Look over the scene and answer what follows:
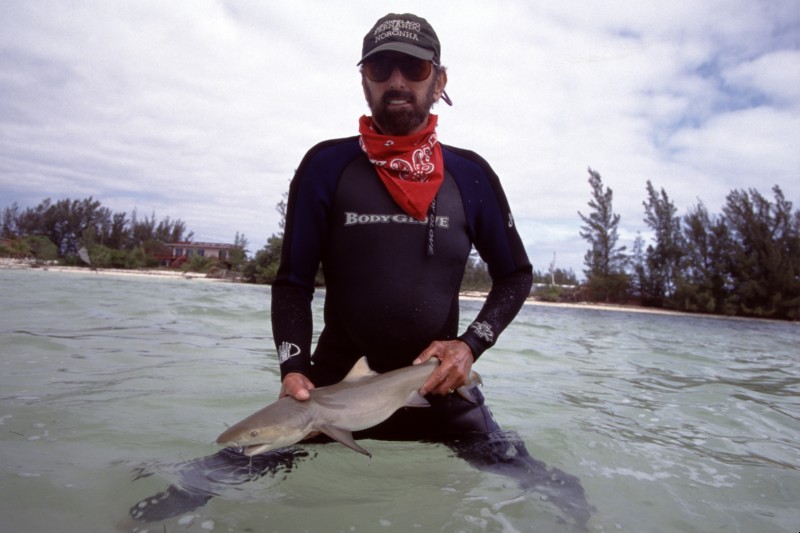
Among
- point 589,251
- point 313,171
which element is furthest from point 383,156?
point 589,251

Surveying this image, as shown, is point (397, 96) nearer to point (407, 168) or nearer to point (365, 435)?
point (407, 168)

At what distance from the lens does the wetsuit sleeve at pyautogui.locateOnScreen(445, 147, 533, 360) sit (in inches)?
128

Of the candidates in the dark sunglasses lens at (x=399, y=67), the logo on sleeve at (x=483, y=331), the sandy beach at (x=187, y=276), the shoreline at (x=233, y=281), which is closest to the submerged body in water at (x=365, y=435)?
the logo on sleeve at (x=483, y=331)

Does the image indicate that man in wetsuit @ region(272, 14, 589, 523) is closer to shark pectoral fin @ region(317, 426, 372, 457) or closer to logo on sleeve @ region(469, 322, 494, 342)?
logo on sleeve @ region(469, 322, 494, 342)

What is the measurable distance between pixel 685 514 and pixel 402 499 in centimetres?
151

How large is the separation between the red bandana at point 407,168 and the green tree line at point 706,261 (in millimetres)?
39666

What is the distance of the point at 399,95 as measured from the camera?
3.01 metres

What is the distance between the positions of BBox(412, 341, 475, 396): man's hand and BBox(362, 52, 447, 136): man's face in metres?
1.24

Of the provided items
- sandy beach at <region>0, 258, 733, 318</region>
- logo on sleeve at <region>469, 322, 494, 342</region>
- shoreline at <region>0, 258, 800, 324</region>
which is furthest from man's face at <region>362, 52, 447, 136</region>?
sandy beach at <region>0, 258, 733, 318</region>

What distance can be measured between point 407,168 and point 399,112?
31cm

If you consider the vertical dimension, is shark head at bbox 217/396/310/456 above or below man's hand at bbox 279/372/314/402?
below

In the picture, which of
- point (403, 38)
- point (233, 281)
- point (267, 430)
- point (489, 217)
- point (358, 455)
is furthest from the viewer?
point (233, 281)

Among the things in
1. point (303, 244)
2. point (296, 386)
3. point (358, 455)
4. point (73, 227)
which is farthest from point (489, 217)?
point (73, 227)

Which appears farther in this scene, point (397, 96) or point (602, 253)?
point (602, 253)
